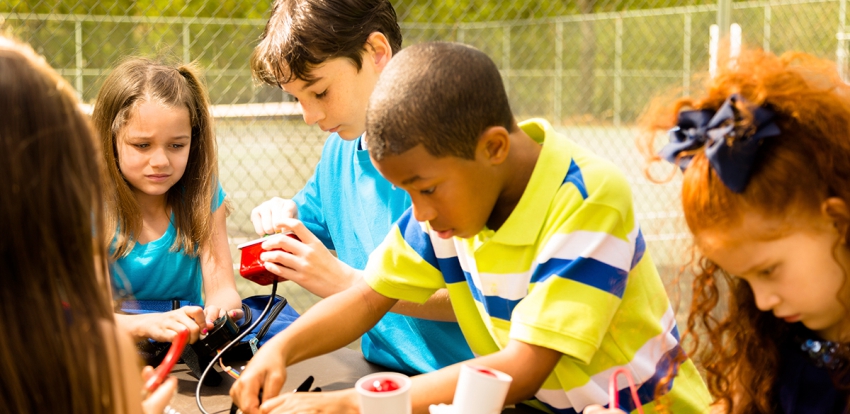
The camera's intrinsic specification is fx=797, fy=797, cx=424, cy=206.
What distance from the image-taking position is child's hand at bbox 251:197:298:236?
1.79 meters

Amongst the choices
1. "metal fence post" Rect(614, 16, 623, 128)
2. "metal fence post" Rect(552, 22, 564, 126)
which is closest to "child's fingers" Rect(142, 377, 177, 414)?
"metal fence post" Rect(614, 16, 623, 128)

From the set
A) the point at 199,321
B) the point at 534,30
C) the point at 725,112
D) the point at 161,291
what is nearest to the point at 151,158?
the point at 161,291

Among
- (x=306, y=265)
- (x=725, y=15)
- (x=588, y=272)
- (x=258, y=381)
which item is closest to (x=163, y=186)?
(x=306, y=265)

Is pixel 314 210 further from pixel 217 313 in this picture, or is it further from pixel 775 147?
pixel 775 147

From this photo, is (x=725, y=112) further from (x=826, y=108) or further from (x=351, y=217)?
(x=351, y=217)

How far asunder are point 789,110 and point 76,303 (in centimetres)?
87

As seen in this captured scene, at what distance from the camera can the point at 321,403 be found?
1.12 m

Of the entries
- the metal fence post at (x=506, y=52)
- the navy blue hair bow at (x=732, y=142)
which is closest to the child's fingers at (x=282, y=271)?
the navy blue hair bow at (x=732, y=142)

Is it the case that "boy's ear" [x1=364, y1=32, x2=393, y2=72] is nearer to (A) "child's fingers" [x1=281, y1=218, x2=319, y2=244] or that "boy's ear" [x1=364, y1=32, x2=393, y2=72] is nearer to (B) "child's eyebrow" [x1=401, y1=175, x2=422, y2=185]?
(A) "child's fingers" [x1=281, y1=218, x2=319, y2=244]

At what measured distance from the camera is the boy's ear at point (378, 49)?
71.0 inches

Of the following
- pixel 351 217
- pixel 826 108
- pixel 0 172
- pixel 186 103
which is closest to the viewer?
pixel 0 172

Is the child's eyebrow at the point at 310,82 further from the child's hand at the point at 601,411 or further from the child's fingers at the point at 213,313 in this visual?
the child's hand at the point at 601,411

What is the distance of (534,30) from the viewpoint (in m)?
15.0

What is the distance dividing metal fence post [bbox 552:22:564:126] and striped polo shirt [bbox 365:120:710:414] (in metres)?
12.8
